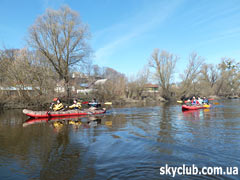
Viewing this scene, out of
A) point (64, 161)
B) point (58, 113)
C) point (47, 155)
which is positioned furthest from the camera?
point (58, 113)

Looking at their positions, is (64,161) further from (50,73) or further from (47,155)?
(50,73)

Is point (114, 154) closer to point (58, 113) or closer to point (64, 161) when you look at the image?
point (64, 161)

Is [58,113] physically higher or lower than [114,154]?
higher

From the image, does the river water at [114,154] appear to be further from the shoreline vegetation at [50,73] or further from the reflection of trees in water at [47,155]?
the shoreline vegetation at [50,73]

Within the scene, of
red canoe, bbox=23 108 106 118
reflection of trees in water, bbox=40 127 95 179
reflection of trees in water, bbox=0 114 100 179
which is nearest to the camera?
reflection of trees in water, bbox=40 127 95 179

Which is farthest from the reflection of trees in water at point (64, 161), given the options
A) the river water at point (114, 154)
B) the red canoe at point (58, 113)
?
the red canoe at point (58, 113)

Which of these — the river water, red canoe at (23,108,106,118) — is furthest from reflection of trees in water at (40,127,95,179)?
red canoe at (23,108,106,118)

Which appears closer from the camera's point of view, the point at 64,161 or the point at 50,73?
the point at 64,161

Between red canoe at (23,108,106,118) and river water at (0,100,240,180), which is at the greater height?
red canoe at (23,108,106,118)

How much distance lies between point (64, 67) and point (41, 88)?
5.18 m

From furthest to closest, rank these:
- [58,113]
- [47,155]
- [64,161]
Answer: [58,113]
[47,155]
[64,161]

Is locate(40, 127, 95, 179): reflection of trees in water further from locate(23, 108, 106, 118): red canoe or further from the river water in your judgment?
locate(23, 108, 106, 118): red canoe

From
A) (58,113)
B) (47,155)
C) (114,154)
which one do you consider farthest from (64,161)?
(58,113)

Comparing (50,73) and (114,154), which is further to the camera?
(50,73)
